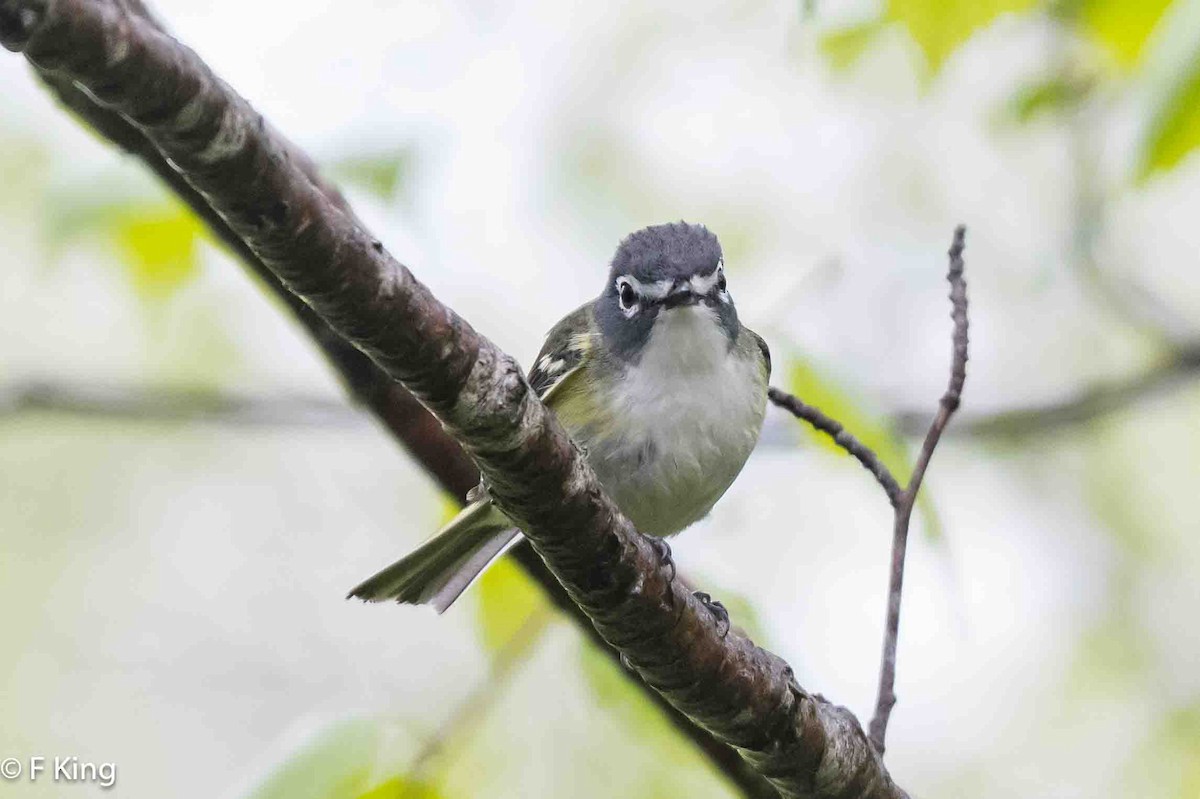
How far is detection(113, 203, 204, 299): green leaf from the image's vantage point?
16.8 feet

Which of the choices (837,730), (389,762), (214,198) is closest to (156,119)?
(214,198)

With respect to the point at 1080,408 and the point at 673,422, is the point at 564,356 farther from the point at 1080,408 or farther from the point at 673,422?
the point at 1080,408

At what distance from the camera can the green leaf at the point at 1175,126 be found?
3473mm

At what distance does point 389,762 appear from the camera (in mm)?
3639

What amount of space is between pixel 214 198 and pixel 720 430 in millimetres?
2615

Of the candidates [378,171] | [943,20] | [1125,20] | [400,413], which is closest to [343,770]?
[400,413]

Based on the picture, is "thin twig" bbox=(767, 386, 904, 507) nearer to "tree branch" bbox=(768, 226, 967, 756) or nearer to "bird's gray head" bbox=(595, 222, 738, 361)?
"tree branch" bbox=(768, 226, 967, 756)

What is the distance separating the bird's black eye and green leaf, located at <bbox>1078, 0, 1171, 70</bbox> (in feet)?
5.63

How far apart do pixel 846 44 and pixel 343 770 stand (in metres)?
2.83

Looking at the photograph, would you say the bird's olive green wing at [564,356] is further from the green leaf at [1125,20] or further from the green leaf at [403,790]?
the green leaf at [1125,20]

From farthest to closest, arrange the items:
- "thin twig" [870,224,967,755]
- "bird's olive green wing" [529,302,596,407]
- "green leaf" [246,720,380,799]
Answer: "bird's olive green wing" [529,302,596,407], "thin twig" [870,224,967,755], "green leaf" [246,720,380,799]

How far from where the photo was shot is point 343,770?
349 centimetres

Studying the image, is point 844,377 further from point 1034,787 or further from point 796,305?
point 1034,787

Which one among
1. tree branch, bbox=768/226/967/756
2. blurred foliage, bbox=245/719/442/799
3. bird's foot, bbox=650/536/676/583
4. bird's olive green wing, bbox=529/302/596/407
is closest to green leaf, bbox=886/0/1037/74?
tree branch, bbox=768/226/967/756
